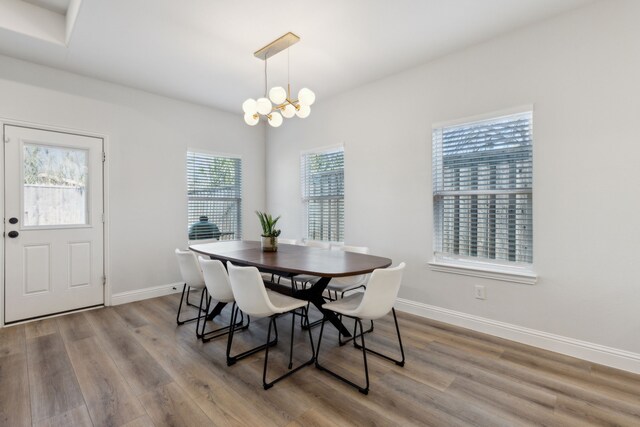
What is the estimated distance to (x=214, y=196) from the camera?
4.76 meters

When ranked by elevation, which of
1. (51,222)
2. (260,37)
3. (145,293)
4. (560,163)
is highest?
(260,37)

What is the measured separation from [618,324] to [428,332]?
1.38 meters

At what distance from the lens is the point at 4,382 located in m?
2.09

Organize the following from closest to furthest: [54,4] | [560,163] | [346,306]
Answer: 1. [346,306]
2. [560,163]
3. [54,4]

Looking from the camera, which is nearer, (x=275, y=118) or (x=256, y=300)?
(x=256, y=300)

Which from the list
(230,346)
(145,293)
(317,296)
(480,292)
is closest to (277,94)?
(317,296)

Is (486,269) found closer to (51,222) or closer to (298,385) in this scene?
(298,385)

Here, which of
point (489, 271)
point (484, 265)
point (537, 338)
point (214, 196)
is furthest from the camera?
point (214, 196)

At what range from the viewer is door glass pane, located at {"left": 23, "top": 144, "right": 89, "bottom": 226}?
326cm

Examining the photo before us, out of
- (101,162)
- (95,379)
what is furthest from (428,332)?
(101,162)

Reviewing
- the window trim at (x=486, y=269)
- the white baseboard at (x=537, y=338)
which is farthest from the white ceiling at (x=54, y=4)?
the white baseboard at (x=537, y=338)

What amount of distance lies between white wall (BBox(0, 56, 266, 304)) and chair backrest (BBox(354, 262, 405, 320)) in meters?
3.20

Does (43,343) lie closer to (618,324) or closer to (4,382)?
(4,382)

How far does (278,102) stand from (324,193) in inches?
79.6
